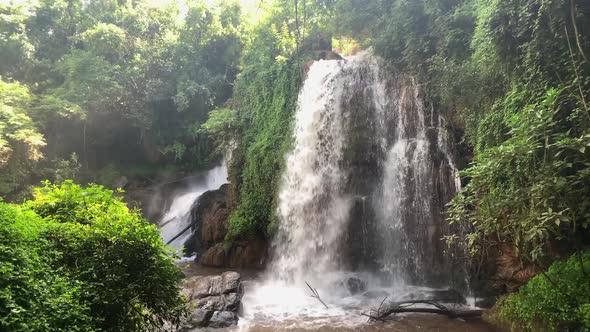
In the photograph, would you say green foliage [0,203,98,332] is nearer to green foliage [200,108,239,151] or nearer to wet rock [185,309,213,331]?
wet rock [185,309,213,331]

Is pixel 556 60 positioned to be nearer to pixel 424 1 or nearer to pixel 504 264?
pixel 504 264

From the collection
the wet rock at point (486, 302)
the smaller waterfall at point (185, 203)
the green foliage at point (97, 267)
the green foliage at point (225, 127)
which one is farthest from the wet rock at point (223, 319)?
the green foliage at point (225, 127)

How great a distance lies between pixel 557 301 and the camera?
6.01m

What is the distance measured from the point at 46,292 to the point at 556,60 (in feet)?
29.0

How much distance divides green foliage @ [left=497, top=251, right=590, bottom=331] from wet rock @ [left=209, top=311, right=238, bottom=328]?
214 inches

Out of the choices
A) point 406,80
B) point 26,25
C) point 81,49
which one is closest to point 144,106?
point 81,49

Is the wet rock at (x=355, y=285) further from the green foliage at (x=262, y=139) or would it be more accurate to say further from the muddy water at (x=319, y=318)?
the green foliage at (x=262, y=139)

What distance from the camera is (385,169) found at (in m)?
11.5

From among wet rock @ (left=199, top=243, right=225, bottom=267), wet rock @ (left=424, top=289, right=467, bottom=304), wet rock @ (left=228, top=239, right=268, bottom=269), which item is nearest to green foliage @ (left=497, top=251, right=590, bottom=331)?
wet rock @ (left=424, top=289, right=467, bottom=304)

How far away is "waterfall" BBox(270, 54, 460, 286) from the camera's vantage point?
10312 mm

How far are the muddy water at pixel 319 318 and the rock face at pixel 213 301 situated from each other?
0.31 metres

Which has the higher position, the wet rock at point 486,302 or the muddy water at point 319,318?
the wet rock at point 486,302

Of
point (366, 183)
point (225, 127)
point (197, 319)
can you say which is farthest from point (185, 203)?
point (197, 319)

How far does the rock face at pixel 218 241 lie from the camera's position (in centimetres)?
1312
